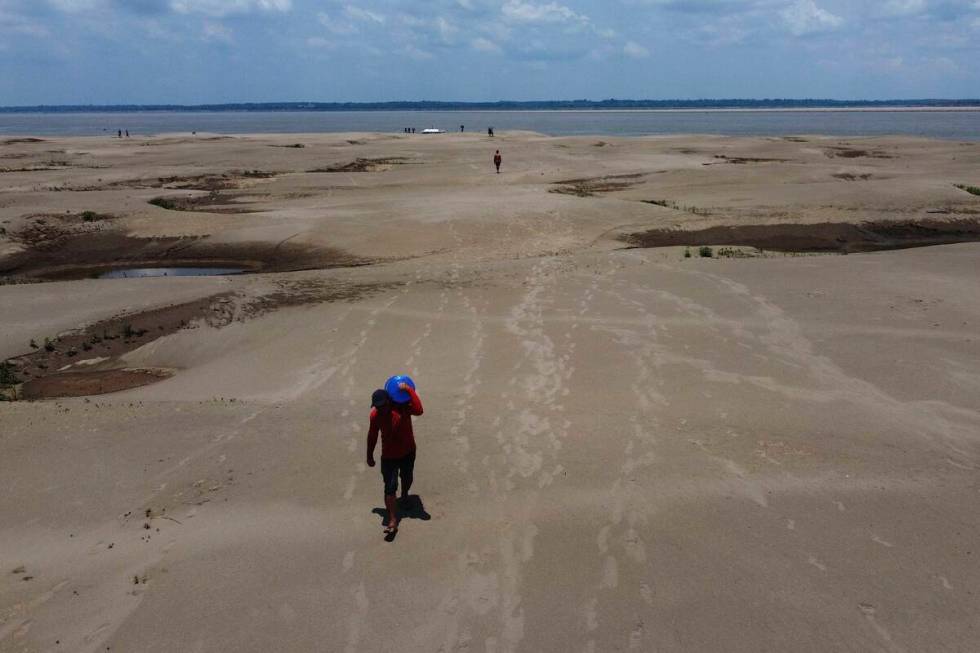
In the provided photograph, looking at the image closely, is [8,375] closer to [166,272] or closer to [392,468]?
[166,272]

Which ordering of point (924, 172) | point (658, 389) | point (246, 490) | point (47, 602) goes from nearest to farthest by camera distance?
point (47, 602) → point (246, 490) → point (658, 389) → point (924, 172)

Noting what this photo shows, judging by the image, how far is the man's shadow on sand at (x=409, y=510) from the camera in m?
6.70

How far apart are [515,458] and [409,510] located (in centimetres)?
147

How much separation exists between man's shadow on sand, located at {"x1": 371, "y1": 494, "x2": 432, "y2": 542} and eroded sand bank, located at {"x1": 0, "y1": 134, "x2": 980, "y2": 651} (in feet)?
0.19

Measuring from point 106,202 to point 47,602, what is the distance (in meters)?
23.7

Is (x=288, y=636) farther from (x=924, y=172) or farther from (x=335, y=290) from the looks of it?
(x=924, y=172)

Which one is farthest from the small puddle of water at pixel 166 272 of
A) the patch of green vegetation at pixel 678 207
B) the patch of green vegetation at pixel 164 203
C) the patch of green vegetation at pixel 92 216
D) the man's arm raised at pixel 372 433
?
the patch of green vegetation at pixel 678 207

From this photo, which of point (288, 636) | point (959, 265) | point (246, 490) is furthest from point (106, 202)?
point (959, 265)

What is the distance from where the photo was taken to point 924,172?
33.9 meters

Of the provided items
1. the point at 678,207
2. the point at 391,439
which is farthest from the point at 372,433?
the point at 678,207

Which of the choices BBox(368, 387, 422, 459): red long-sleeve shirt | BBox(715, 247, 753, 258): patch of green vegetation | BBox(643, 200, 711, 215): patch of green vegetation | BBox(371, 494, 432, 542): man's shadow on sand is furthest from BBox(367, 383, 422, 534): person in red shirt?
BBox(643, 200, 711, 215): patch of green vegetation

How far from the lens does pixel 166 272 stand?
1941 cm

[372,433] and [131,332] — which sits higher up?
[372,433]

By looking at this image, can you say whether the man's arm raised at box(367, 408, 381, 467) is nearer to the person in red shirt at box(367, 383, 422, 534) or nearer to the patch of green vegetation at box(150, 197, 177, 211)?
the person in red shirt at box(367, 383, 422, 534)
